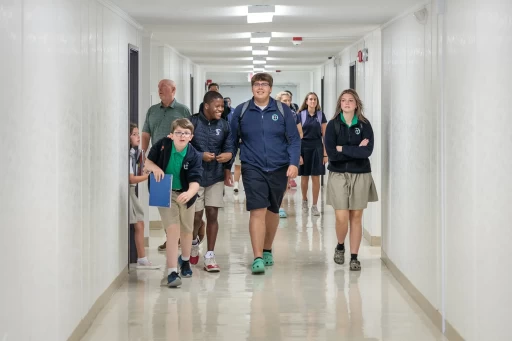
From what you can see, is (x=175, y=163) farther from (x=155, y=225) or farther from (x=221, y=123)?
(x=155, y=225)

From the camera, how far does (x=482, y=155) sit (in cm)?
468

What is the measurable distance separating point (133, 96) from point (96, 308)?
285 cm

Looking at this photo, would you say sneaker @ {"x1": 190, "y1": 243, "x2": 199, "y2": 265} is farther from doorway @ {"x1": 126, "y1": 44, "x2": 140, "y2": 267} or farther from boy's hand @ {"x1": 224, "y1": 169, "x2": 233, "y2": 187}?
boy's hand @ {"x1": 224, "y1": 169, "x2": 233, "y2": 187}

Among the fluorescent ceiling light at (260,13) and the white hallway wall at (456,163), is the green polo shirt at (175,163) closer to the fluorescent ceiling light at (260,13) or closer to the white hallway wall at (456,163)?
the fluorescent ceiling light at (260,13)

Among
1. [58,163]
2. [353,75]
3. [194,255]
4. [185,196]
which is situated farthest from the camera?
[353,75]

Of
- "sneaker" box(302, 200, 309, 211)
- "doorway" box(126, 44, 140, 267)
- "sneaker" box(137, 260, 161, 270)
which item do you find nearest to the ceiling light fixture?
"sneaker" box(302, 200, 309, 211)

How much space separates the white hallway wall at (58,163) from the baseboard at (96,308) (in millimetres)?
63

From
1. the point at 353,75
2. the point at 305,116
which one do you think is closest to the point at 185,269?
the point at 305,116

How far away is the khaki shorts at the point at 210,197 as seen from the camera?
7.79 metres

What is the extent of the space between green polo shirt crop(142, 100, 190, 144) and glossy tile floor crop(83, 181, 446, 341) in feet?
4.13

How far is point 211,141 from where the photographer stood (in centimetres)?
777

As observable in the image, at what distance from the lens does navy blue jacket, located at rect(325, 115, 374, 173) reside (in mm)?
7844

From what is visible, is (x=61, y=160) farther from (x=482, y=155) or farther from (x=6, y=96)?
(x=482, y=155)

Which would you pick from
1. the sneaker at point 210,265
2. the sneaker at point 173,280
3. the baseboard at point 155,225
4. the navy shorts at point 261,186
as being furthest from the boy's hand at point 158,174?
the baseboard at point 155,225
